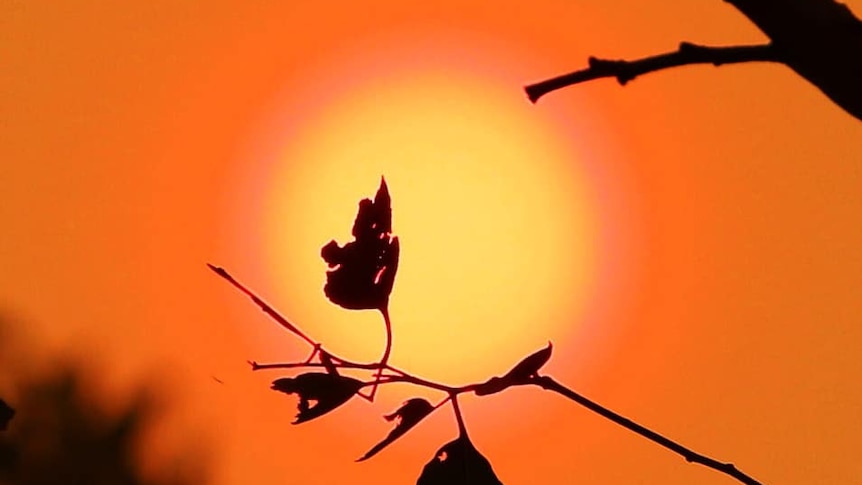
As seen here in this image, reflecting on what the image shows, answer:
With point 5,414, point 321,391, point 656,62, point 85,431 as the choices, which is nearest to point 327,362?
point 321,391

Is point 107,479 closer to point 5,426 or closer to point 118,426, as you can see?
point 118,426

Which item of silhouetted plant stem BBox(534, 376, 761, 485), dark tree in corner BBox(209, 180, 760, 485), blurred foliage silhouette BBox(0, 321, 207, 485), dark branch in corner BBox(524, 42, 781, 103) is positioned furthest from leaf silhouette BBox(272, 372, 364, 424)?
blurred foliage silhouette BBox(0, 321, 207, 485)

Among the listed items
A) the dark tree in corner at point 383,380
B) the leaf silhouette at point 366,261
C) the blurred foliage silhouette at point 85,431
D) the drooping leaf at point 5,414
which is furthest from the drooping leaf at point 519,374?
the blurred foliage silhouette at point 85,431

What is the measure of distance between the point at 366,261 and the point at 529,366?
161 millimetres

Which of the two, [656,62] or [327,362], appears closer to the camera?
[656,62]

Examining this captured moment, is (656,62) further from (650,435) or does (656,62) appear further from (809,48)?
(650,435)

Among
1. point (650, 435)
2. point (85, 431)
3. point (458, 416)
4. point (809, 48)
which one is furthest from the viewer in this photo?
point (85, 431)

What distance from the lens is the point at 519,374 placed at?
556 mm

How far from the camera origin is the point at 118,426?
7.04 metres

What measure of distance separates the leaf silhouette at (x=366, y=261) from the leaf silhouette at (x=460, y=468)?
4.1 inches

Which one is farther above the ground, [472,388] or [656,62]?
[656,62]

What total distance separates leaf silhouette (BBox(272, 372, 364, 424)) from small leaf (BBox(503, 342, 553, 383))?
4.0 inches

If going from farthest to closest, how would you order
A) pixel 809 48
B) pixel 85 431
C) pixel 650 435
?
pixel 85 431 → pixel 650 435 → pixel 809 48

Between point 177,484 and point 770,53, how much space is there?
682 cm
